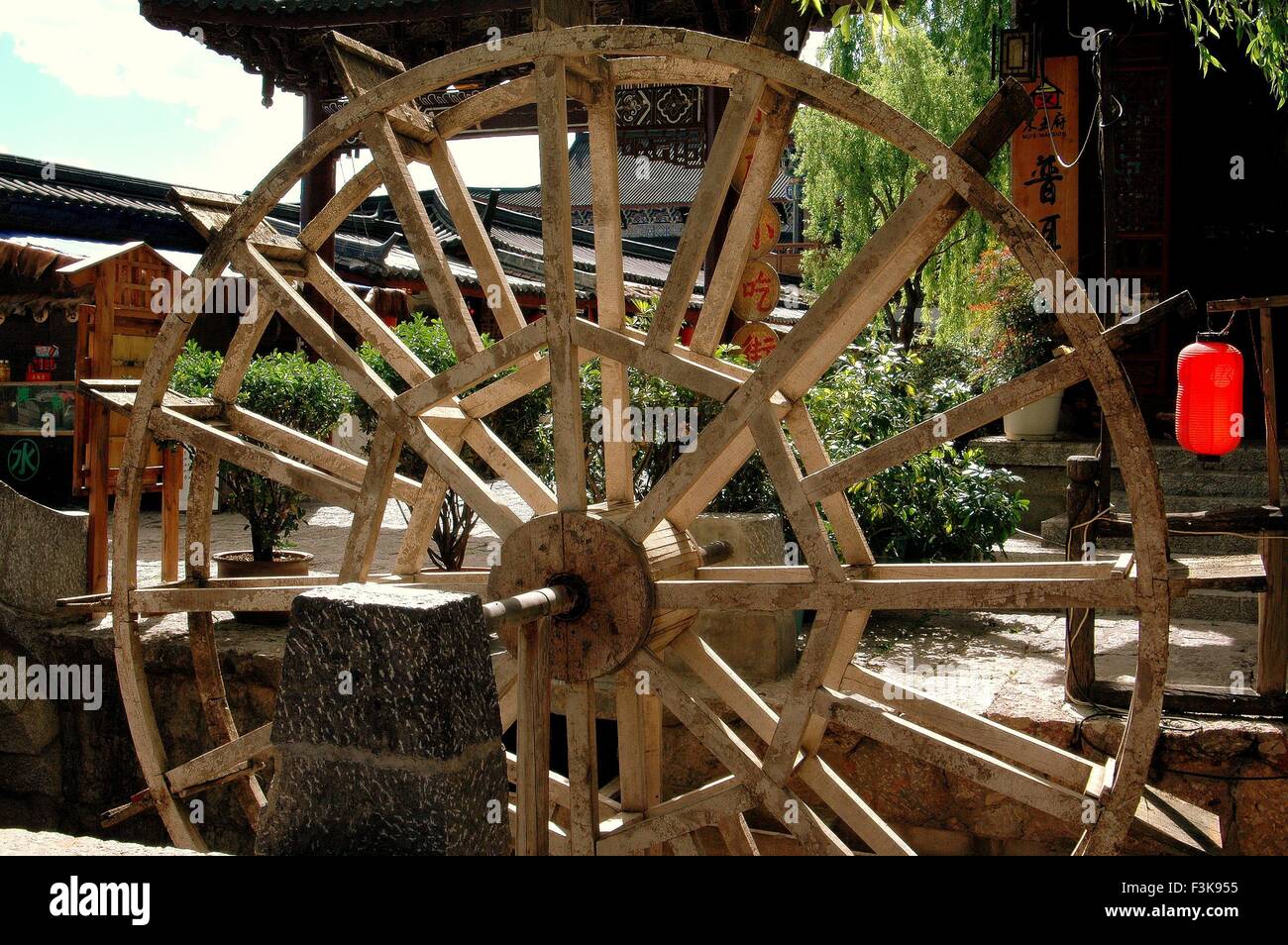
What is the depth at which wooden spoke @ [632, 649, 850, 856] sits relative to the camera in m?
3.75

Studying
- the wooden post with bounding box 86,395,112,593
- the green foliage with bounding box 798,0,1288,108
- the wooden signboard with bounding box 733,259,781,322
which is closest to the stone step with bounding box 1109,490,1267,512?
the green foliage with bounding box 798,0,1288,108

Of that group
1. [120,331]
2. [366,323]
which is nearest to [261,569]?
[366,323]

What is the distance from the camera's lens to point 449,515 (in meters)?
6.76

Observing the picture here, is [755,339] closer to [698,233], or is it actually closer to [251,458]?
[698,233]

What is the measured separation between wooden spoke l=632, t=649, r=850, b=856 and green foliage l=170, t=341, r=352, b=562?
10.8 feet

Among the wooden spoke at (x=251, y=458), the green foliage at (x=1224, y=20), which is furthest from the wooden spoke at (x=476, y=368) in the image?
the green foliage at (x=1224, y=20)

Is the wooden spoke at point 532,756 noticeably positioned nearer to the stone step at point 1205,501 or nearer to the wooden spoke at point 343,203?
the wooden spoke at point 343,203

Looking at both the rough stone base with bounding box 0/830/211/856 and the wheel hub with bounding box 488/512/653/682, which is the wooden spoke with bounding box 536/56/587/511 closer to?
the wheel hub with bounding box 488/512/653/682

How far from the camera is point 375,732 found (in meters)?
2.35

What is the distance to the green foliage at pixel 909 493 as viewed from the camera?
641cm

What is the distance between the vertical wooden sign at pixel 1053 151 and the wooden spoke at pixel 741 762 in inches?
257

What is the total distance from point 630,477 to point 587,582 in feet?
2.22

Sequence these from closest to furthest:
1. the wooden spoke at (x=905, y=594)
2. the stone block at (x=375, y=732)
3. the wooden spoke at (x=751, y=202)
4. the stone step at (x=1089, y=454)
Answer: the stone block at (x=375, y=732)
the wooden spoke at (x=905, y=594)
the wooden spoke at (x=751, y=202)
the stone step at (x=1089, y=454)

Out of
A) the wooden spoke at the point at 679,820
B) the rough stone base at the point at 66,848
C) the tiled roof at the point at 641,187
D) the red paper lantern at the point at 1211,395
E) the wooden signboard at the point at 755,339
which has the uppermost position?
the tiled roof at the point at 641,187
